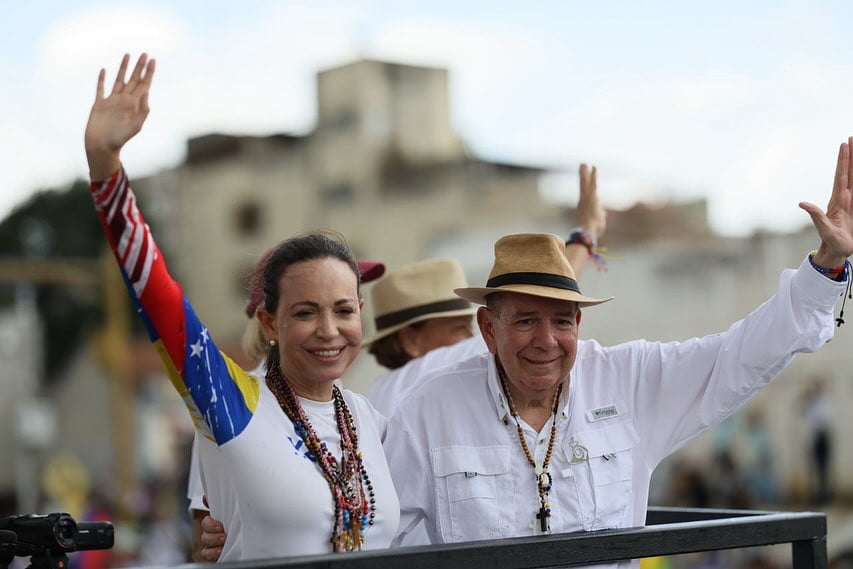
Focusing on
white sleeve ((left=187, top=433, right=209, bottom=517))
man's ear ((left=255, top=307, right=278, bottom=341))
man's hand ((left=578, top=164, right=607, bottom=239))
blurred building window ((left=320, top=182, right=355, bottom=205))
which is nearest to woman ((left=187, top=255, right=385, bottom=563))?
white sleeve ((left=187, top=433, right=209, bottom=517))

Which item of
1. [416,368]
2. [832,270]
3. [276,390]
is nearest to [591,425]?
[832,270]

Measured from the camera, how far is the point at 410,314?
169 inches

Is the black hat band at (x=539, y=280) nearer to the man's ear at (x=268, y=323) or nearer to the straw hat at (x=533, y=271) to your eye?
the straw hat at (x=533, y=271)

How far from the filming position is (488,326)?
3170 millimetres

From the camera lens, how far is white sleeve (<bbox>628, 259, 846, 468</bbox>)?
9.55ft

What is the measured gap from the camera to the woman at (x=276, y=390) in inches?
89.2

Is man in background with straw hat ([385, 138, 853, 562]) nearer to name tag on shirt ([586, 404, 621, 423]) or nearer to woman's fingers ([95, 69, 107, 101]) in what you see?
name tag on shirt ([586, 404, 621, 423])

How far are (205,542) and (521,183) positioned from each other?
21659mm

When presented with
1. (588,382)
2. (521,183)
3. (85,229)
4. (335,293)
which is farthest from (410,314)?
(85,229)

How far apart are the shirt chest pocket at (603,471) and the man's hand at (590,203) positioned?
1168 millimetres

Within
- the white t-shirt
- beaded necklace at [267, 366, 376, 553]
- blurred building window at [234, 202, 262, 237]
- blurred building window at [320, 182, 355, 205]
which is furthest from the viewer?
blurred building window at [234, 202, 262, 237]

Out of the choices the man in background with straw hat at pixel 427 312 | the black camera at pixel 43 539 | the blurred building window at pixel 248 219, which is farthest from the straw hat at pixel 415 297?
the blurred building window at pixel 248 219

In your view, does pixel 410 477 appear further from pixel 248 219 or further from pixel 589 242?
pixel 248 219

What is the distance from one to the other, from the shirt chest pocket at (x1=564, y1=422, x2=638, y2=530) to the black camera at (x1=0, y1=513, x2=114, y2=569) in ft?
3.78
